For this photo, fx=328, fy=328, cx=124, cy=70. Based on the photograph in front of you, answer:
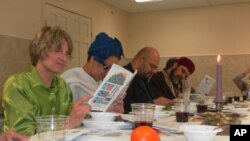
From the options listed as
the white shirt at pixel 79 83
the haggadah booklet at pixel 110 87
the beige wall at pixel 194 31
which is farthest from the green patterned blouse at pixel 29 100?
the beige wall at pixel 194 31

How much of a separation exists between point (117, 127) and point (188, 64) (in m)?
3.04

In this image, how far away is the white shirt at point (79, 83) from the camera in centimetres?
227

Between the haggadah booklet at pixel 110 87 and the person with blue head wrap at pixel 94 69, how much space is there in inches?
24.4

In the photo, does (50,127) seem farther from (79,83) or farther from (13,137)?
(79,83)

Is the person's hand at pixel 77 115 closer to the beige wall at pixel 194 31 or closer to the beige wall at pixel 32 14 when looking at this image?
the beige wall at pixel 32 14

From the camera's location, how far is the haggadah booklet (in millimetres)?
1571

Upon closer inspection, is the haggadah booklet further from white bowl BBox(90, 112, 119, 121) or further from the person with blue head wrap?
the person with blue head wrap

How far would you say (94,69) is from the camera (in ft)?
7.81

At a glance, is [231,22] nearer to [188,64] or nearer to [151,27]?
[151,27]

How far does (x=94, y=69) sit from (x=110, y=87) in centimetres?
79

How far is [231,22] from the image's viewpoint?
5582 millimetres

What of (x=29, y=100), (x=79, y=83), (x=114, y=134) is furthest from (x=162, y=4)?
(x=114, y=134)

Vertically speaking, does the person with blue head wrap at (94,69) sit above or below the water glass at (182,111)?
above

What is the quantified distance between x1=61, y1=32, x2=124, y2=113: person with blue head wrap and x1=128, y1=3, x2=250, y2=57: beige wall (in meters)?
3.69
